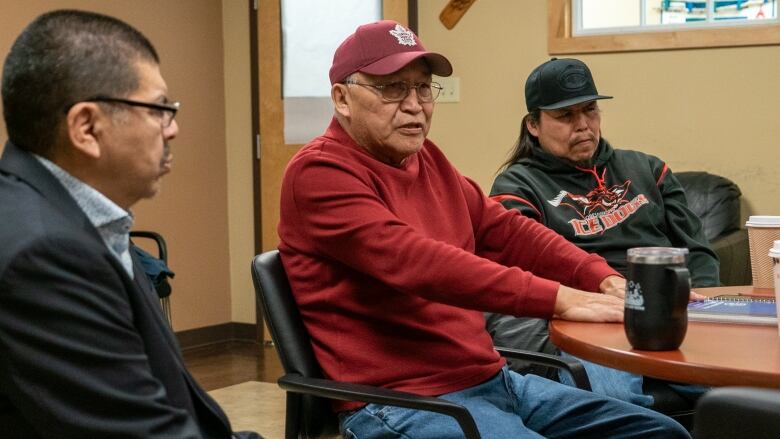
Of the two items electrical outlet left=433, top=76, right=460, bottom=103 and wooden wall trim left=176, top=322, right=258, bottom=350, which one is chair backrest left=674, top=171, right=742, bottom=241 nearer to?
electrical outlet left=433, top=76, right=460, bottom=103

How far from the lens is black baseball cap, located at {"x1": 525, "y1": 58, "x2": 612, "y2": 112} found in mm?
3041

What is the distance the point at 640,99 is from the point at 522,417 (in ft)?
9.84

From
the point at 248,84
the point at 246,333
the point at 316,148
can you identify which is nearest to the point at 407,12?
the point at 248,84

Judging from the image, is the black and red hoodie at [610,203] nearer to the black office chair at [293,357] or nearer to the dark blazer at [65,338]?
the black office chair at [293,357]

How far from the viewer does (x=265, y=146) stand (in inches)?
226

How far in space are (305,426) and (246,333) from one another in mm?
4156

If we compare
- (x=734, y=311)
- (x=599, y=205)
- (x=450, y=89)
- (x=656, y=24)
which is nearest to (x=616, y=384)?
(x=734, y=311)

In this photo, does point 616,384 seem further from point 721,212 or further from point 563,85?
point 721,212

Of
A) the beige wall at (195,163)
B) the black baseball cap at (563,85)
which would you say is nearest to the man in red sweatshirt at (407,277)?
the black baseball cap at (563,85)

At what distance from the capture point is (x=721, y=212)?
410 centimetres

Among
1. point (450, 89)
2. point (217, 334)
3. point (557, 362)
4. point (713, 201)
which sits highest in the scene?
point (450, 89)

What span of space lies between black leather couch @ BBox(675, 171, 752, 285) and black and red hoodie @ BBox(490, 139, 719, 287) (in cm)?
77

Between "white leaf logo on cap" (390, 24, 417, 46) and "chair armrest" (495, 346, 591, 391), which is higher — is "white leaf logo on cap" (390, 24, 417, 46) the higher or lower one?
the higher one

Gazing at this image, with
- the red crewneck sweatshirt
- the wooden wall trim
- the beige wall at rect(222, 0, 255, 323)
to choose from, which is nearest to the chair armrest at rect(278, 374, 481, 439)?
the red crewneck sweatshirt
